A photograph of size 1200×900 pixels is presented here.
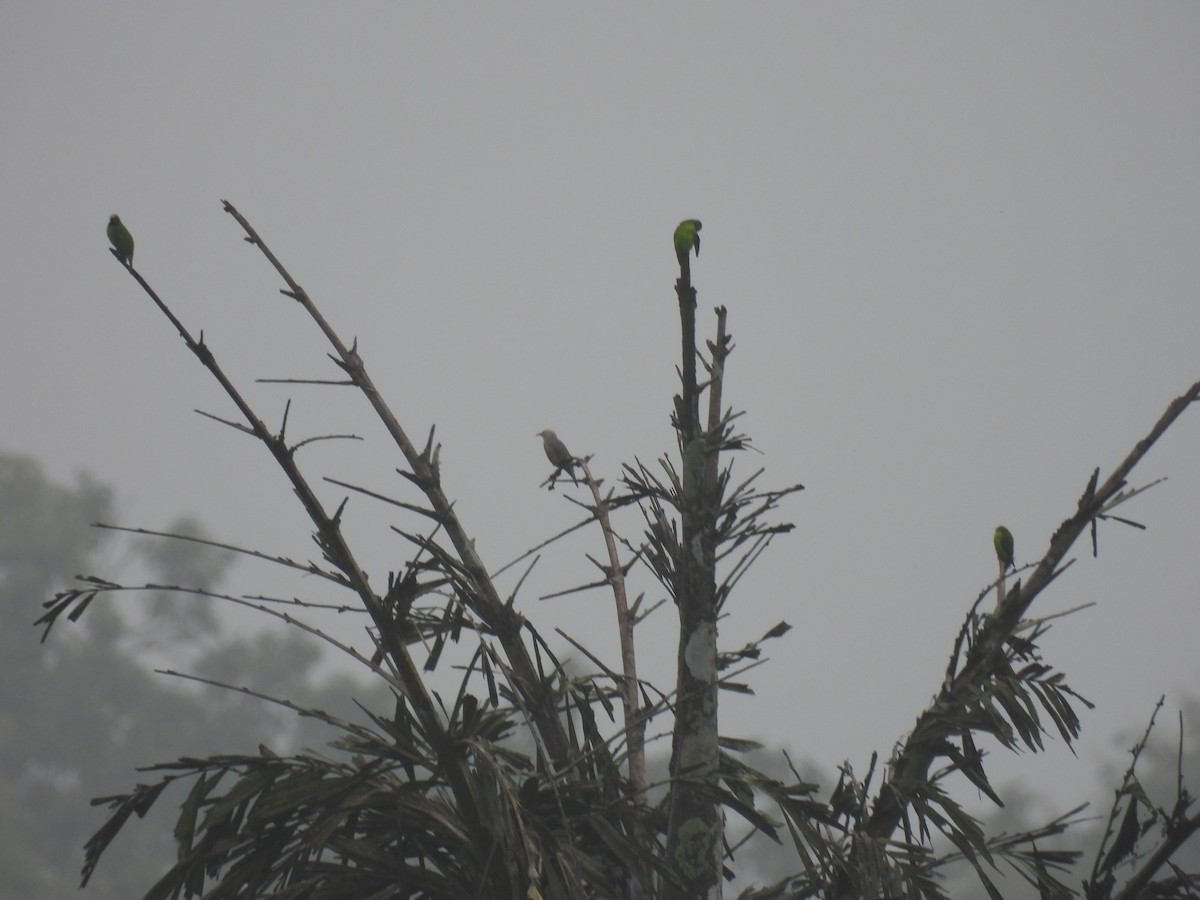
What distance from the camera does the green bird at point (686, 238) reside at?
3.39 meters

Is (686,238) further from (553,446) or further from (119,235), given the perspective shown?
(553,446)

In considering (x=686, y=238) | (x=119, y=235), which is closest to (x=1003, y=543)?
(x=686, y=238)

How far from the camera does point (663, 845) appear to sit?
3709 mm

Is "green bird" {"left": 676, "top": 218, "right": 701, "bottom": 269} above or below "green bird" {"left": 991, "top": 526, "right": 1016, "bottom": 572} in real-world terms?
above

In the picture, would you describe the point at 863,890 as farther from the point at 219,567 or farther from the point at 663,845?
the point at 219,567

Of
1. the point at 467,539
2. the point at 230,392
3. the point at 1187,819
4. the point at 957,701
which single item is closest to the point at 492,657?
the point at 467,539

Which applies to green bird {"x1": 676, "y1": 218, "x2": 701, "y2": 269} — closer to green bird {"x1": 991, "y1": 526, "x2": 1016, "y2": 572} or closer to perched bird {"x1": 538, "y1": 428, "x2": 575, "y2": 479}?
green bird {"x1": 991, "y1": 526, "x2": 1016, "y2": 572}

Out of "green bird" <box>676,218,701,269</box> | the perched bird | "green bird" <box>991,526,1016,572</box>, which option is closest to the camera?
"green bird" <box>676,218,701,269</box>

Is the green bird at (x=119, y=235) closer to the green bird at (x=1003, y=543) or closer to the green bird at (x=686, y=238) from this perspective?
the green bird at (x=686, y=238)

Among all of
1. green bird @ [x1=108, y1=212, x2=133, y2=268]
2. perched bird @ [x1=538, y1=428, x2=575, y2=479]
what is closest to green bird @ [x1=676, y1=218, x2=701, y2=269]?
green bird @ [x1=108, y1=212, x2=133, y2=268]

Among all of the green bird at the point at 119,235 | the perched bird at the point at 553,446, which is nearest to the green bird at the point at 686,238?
the green bird at the point at 119,235

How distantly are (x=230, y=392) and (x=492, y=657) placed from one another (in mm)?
1302

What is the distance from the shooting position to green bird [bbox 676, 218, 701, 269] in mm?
3393

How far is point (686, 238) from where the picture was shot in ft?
11.4
